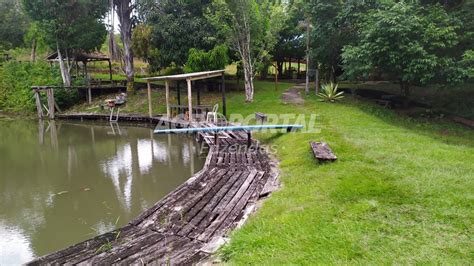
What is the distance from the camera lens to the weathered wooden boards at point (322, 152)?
6831mm

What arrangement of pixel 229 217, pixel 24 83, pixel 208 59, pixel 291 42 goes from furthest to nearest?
pixel 291 42
pixel 24 83
pixel 208 59
pixel 229 217

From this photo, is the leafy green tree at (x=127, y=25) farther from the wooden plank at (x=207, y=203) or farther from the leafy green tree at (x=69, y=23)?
the wooden plank at (x=207, y=203)

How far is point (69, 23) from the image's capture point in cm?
2016

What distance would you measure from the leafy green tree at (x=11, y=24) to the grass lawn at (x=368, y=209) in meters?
29.6

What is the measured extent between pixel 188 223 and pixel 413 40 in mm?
9793

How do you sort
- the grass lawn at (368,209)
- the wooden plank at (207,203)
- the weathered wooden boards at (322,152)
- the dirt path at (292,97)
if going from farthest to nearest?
1. the dirt path at (292,97)
2. the weathered wooden boards at (322,152)
3. the wooden plank at (207,203)
4. the grass lawn at (368,209)

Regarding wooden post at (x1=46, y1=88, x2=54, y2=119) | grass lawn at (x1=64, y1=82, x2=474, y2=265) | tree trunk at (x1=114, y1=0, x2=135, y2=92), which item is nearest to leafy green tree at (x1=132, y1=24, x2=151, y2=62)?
tree trunk at (x1=114, y1=0, x2=135, y2=92)

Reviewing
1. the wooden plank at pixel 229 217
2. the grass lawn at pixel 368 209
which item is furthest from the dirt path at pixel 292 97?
the wooden plank at pixel 229 217

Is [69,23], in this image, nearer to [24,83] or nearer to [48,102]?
[48,102]

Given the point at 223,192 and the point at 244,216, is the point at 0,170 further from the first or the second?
the point at 244,216

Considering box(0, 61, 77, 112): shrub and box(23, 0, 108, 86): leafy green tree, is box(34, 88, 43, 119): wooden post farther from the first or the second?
box(23, 0, 108, 86): leafy green tree

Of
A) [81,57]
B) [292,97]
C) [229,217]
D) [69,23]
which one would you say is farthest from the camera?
[81,57]

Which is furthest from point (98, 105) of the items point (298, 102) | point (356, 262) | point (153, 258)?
point (356, 262)

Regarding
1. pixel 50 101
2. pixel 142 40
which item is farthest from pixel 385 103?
pixel 50 101
